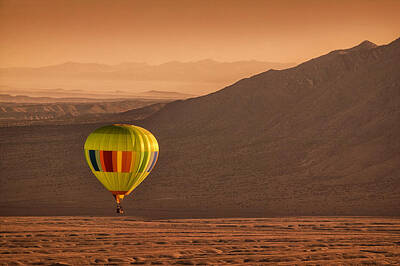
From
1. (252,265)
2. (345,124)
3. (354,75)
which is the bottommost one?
(252,265)

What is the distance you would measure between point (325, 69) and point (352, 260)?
185 ft

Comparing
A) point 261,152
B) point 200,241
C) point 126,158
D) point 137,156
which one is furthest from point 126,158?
point 261,152

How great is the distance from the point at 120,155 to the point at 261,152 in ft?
94.5

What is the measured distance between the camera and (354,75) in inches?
3204

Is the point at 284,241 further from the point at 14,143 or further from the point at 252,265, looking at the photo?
the point at 14,143

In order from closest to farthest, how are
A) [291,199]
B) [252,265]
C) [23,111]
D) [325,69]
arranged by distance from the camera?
[252,265] → [291,199] → [325,69] → [23,111]

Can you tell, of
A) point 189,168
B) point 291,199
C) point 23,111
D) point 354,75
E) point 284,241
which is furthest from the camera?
point 23,111

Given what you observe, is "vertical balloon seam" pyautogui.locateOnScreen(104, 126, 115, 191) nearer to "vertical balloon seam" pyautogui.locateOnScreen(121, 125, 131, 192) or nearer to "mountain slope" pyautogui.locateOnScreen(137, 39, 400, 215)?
"vertical balloon seam" pyautogui.locateOnScreen(121, 125, 131, 192)

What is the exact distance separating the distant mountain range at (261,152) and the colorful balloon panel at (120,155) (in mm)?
7717

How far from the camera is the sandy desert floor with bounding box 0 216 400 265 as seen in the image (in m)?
33.7

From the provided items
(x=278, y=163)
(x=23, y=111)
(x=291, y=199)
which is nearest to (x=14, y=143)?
(x=278, y=163)

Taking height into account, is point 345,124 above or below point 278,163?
above

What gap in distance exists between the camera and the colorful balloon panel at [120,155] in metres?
37.4

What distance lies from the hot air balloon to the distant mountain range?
25.3ft
